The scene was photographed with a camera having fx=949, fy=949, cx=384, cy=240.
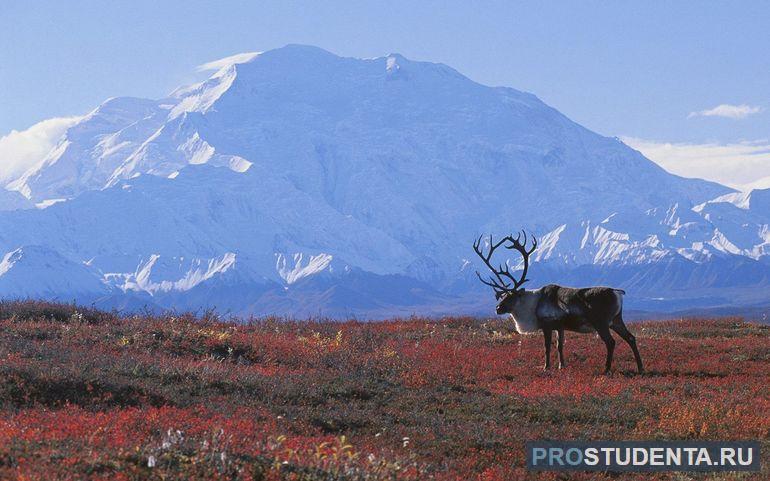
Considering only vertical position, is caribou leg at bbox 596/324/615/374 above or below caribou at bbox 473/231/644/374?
below

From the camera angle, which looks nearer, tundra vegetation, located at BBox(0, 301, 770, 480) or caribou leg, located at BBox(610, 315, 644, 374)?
tundra vegetation, located at BBox(0, 301, 770, 480)

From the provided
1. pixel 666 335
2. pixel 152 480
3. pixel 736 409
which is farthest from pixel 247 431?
pixel 666 335

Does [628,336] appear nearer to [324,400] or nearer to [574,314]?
[574,314]

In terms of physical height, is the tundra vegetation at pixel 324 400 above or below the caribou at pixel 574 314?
below

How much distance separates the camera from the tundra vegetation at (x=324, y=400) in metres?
11.4

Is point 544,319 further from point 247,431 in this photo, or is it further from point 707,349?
point 247,431

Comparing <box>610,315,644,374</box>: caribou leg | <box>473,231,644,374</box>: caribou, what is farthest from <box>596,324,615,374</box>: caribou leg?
<box>610,315,644,374</box>: caribou leg

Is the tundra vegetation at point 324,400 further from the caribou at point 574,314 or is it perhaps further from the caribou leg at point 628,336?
the caribou at point 574,314

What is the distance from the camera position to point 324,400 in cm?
1698

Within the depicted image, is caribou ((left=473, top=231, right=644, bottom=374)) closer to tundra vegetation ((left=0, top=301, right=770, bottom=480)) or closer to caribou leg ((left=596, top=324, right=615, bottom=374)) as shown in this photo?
caribou leg ((left=596, top=324, right=615, bottom=374))

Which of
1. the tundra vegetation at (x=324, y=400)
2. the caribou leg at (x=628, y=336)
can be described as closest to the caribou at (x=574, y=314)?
the caribou leg at (x=628, y=336)

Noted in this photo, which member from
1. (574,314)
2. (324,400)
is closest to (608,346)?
(574,314)

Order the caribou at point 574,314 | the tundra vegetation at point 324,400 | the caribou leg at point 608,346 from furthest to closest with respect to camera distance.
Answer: the caribou at point 574,314 → the caribou leg at point 608,346 → the tundra vegetation at point 324,400

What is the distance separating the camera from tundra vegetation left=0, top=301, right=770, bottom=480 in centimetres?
1138
